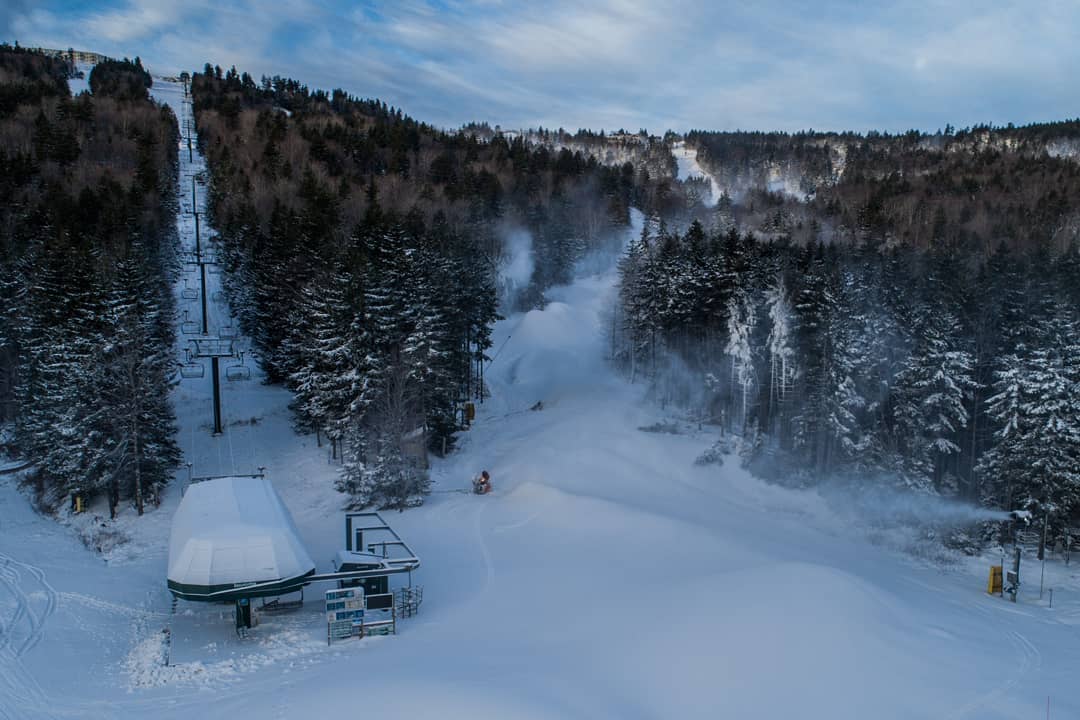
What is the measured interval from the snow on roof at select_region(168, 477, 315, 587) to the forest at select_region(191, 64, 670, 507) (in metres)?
11.1

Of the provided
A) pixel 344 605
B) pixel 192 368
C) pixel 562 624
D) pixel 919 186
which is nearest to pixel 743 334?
pixel 562 624

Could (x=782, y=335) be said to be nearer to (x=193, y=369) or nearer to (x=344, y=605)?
Answer: (x=344, y=605)

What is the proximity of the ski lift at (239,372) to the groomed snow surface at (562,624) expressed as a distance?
485 inches

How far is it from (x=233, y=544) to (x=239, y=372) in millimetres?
33880

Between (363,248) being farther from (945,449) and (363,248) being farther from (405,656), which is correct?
(945,449)

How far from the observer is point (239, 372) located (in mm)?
50531

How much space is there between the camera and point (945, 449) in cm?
3766

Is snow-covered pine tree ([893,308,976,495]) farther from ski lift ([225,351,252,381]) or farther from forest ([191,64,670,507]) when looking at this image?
ski lift ([225,351,252,381])

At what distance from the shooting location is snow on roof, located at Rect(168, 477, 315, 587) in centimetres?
1900

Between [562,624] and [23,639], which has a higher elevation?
[562,624]

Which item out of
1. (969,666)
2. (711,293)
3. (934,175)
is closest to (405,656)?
(969,666)

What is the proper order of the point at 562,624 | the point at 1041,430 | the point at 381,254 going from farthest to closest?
1. the point at 381,254
2. the point at 1041,430
3. the point at 562,624

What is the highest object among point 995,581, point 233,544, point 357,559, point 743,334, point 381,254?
point 381,254

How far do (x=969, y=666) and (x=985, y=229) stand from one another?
81.1m
